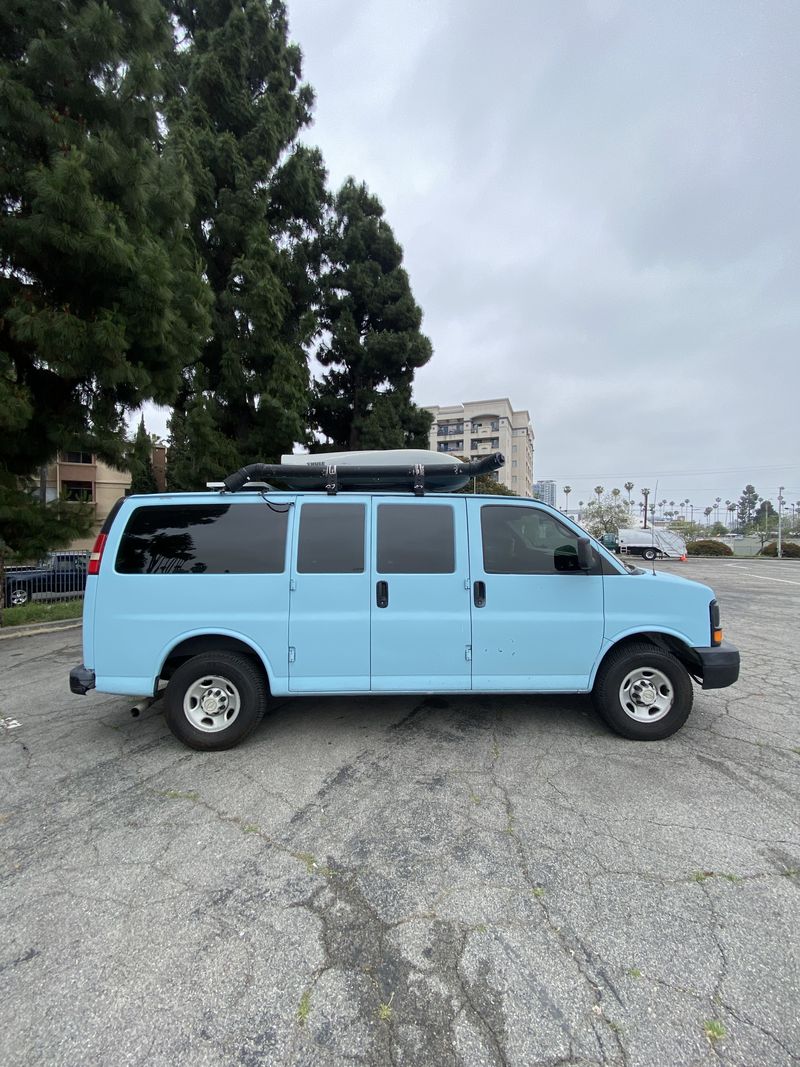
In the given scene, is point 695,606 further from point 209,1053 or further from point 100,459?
point 100,459

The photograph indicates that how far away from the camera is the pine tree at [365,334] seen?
17.4 metres

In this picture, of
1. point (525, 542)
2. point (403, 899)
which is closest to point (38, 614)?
point (525, 542)

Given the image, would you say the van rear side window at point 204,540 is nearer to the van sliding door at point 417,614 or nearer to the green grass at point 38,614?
the van sliding door at point 417,614

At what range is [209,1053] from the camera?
1.61 meters

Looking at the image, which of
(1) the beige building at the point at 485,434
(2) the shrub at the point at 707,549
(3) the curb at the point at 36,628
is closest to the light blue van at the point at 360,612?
(3) the curb at the point at 36,628

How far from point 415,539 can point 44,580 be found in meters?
13.1

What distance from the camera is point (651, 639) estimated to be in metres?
4.09

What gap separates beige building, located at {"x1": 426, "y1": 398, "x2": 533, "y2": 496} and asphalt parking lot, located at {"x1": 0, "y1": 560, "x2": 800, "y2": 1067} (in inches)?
3537

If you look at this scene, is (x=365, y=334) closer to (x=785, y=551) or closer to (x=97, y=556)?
(x=97, y=556)

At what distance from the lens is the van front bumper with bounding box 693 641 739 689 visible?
12.9 ft

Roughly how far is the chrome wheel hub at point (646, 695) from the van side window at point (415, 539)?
5.81ft

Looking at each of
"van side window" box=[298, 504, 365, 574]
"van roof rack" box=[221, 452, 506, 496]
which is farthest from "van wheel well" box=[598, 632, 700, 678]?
"van side window" box=[298, 504, 365, 574]

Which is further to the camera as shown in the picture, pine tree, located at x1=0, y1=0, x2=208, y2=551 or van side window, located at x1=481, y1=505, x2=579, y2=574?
pine tree, located at x1=0, y1=0, x2=208, y2=551

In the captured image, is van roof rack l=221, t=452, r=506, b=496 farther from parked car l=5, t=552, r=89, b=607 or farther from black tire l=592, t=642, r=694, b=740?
parked car l=5, t=552, r=89, b=607
